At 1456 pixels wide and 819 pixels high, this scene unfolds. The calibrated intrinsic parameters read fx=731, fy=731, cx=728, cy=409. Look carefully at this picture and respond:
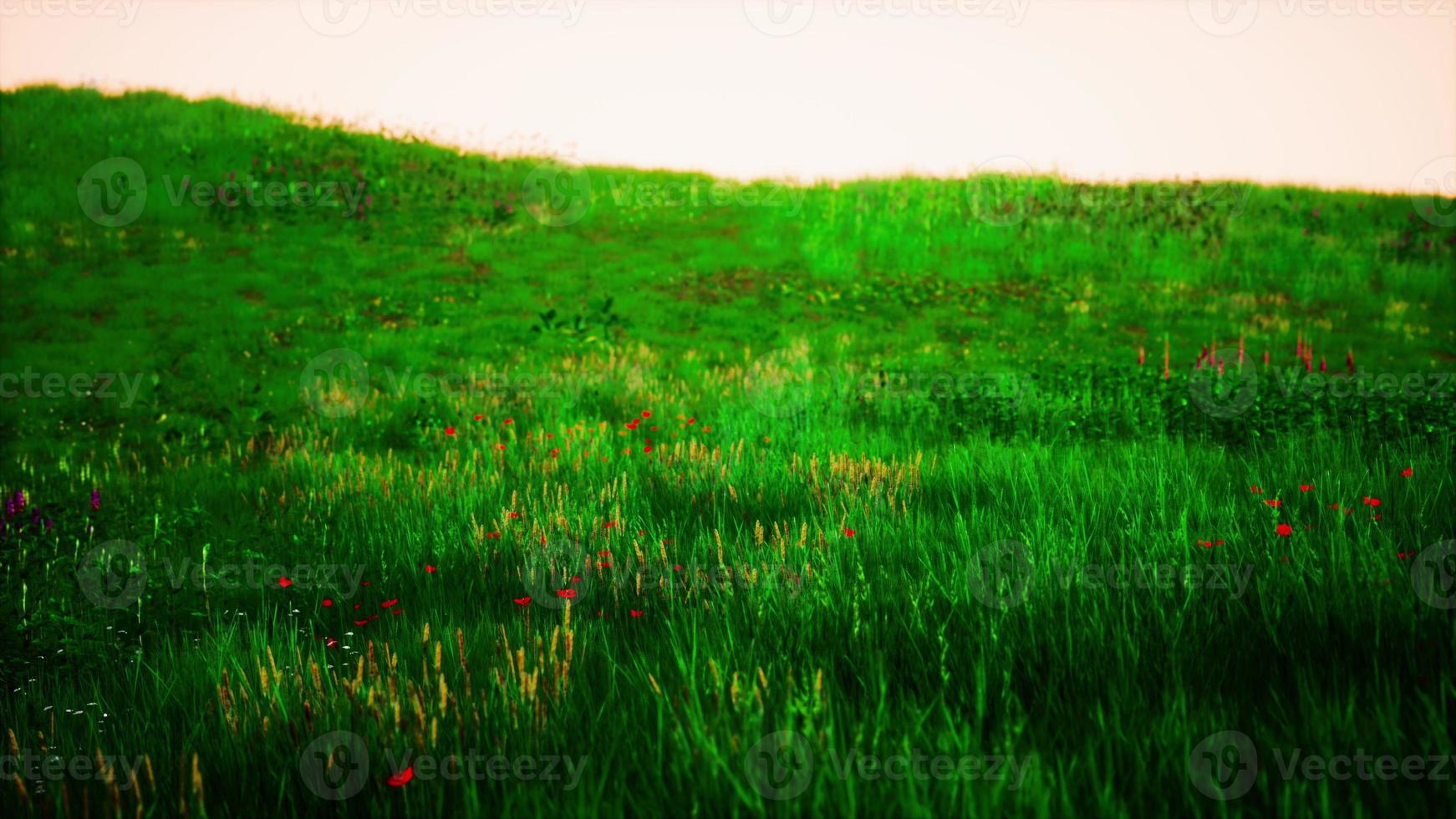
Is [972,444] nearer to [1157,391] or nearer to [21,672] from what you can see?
[1157,391]

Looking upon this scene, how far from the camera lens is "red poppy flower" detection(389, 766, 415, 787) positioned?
1.83m

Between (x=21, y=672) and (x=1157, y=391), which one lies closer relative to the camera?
(x=21, y=672)

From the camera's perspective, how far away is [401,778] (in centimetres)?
184

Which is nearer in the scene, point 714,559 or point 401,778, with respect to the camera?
point 401,778

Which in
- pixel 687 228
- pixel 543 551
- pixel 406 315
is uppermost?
pixel 687 228

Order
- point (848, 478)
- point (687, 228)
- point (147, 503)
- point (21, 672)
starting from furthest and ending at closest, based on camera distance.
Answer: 1. point (687, 228)
2. point (147, 503)
3. point (848, 478)
4. point (21, 672)

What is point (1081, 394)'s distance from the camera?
7793 mm

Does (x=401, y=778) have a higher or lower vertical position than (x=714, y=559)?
higher

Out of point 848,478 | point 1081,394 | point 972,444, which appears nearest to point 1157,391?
point 1081,394

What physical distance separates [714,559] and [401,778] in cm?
200

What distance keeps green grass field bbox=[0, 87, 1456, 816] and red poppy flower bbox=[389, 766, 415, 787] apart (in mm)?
45

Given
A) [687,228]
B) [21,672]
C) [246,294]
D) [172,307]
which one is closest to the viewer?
[21,672]

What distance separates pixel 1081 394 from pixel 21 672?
8361mm

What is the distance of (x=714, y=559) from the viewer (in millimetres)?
3684
